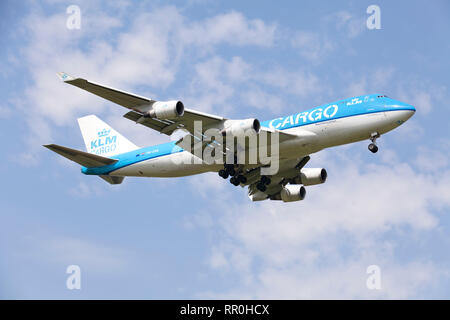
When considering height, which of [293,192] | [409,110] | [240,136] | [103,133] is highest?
[103,133]

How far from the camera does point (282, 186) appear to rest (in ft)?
161

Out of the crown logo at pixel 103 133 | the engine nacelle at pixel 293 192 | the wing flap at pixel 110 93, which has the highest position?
the crown logo at pixel 103 133

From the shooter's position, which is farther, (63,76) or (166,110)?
(166,110)

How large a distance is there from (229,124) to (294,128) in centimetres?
411

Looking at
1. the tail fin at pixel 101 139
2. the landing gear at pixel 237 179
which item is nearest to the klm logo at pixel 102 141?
the tail fin at pixel 101 139

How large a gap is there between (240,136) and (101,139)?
16009mm

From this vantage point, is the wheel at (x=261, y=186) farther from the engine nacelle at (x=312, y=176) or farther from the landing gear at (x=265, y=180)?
the engine nacelle at (x=312, y=176)

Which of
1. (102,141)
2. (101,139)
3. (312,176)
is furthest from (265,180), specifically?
(101,139)

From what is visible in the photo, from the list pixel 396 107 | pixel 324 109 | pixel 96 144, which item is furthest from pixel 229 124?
pixel 96 144

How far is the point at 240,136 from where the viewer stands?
39.3m

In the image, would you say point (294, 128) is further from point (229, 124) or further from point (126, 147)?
point (126, 147)

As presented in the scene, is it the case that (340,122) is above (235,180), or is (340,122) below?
above

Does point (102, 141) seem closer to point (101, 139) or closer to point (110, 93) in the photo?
point (101, 139)

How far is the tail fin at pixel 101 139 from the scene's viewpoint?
1919 inches
